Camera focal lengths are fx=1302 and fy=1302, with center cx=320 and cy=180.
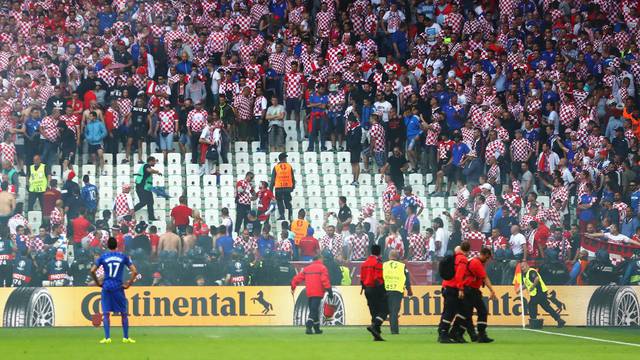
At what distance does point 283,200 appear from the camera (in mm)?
34656

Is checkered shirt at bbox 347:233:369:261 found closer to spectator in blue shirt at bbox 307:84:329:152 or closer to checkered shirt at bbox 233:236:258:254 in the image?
checkered shirt at bbox 233:236:258:254

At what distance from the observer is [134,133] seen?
35969mm

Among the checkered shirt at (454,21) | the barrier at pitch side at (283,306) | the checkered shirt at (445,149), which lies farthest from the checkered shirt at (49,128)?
the checkered shirt at (454,21)

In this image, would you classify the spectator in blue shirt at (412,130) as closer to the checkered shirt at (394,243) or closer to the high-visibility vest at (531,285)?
the checkered shirt at (394,243)

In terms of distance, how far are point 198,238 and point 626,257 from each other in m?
10.4

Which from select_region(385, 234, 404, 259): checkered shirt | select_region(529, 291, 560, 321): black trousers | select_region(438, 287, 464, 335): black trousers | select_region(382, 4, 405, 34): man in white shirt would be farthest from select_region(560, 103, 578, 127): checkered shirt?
select_region(438, 287, 464, 335): black trousers

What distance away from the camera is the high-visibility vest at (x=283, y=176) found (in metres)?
34.5

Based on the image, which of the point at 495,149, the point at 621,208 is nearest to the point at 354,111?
the point at 495,149

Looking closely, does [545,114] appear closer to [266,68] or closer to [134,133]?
[266,68]

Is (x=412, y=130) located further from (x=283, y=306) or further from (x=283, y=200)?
(x=283, y=306)

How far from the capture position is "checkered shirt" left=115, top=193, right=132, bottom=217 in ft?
111

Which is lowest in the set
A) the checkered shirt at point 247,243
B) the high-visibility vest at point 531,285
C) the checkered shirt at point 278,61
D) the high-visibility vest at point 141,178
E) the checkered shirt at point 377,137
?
the high-visibility vest at point 531,285

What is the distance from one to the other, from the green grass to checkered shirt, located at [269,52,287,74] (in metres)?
10.8

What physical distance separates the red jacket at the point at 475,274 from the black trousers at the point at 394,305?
14.5 ft
